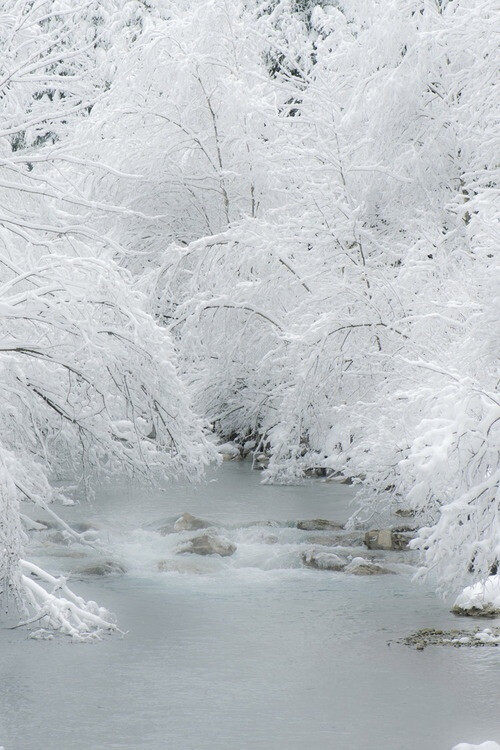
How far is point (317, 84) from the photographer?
58.0 feet

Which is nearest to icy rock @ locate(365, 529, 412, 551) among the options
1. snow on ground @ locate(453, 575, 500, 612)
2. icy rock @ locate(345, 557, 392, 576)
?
icy rock @ locate(345, 557, 392, 576)

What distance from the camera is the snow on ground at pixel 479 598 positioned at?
970 cm

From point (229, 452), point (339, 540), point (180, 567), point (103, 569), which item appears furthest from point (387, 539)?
point (229, 452)

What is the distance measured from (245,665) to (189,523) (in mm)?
5287

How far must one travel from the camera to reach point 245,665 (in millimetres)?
8375

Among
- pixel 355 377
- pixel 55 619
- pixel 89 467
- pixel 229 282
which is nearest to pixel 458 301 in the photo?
pixel 355 377

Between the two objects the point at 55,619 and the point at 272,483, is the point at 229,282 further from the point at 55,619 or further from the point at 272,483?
the point at 55,619

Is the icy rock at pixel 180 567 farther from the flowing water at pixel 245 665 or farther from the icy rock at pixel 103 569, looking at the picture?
the icy rock at pixel 103 569

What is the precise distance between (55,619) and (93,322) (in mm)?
2395

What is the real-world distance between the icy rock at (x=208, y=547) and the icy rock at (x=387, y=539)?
1.55m

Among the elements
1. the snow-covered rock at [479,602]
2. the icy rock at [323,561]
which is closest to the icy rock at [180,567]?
the icy rock at [323,561]

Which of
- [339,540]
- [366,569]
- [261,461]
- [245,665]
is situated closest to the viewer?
[245,665]

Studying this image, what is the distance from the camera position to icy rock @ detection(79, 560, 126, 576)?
1145cm

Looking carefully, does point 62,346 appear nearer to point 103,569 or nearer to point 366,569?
point 103,569
